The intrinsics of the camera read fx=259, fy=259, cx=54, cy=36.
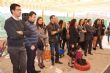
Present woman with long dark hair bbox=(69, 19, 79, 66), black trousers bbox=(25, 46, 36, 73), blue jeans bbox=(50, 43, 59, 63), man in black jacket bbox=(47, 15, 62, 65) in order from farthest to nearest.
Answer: woman with long dark hair bbox=(69, 19, 79, 66) → blue jeans bbox=(50, 43, 59, 63) → man in black jacket bbox=(47, 15, 62, 65) → black trousers bbox=(25, 46, 36, 73)

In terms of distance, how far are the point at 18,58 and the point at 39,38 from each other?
1940mm

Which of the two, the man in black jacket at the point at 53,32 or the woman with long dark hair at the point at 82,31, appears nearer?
the man in black jacket at the point at 53,32

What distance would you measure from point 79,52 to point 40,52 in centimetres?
125

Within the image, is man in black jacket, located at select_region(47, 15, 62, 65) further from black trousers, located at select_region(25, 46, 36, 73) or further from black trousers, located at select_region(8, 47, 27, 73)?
black trousers, located at select_region(8, 47, 27, 73)

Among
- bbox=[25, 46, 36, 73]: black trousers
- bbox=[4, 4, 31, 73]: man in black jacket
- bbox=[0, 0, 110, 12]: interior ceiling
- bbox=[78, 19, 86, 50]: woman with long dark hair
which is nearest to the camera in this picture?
bbox=[4, 4, 31, 73]: man in black jacket

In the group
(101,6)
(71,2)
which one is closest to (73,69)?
(71,2)

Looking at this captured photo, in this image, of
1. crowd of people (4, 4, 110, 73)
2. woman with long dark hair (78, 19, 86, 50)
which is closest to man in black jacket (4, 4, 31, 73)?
crowd of people (4, 4, 110, 73)

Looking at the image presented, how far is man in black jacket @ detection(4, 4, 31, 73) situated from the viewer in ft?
13.8

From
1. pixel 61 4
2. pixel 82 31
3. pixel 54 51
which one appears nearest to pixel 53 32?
pixel 54 51

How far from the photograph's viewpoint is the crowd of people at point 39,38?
14.0 ft

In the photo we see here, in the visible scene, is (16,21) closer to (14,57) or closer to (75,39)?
(14,57)

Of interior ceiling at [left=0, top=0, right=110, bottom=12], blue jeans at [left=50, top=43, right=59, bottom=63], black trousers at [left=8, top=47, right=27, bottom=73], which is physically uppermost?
interior ceiling at [left=0, top=0, right=110, bottom=12]

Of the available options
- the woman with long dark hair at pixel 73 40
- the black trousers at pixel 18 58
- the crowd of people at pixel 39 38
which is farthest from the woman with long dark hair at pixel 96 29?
the black trousers at pixel 18 58

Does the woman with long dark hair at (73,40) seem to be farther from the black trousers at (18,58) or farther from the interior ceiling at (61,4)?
the black trousers at (18,58)
